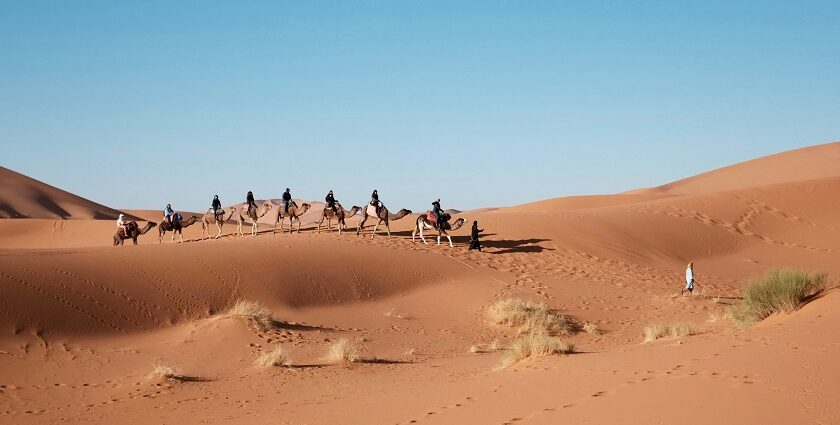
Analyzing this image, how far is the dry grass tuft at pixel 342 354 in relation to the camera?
1877cm

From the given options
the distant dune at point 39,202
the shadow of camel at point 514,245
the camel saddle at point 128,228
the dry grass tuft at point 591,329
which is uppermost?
the distant dune at point 39,202

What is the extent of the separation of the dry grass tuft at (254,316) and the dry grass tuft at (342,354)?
262 cm

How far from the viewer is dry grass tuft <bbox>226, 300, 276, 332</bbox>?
2123cm

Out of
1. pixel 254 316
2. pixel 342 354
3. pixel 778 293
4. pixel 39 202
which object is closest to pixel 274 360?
pixel 342 354

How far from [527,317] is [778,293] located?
8.99 m

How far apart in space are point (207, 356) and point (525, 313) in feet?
29.0

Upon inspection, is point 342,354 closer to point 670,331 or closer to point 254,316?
point 254,316

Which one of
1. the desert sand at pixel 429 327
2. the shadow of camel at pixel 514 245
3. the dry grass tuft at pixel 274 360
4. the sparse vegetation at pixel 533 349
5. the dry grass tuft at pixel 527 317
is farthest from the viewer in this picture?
the shadow of camel at pixel 514 245

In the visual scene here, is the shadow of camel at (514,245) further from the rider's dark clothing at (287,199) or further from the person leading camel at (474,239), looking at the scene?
the rider's dark clothing at (287,199)

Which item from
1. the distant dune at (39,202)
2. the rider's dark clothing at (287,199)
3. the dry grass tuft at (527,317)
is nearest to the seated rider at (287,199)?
the rider's dark clothing at (287,199)

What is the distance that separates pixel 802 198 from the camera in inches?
1841

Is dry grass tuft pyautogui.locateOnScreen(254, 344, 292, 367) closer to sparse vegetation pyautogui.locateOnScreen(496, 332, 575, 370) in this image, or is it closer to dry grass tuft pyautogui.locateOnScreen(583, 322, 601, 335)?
sparse vegetation pyautogui.locateOnScreen(496, 332, 575, 370)

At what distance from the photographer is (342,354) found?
61.7 feet

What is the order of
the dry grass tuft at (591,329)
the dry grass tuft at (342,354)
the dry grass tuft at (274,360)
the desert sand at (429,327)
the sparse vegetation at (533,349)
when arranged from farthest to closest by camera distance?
the dry grass tuft at (591,329) < the dry grass tuft at (342,354) < the dry grass tuft at (274,360) < the sparse vegetation at (533,349) < the desert sand at (429,327)
